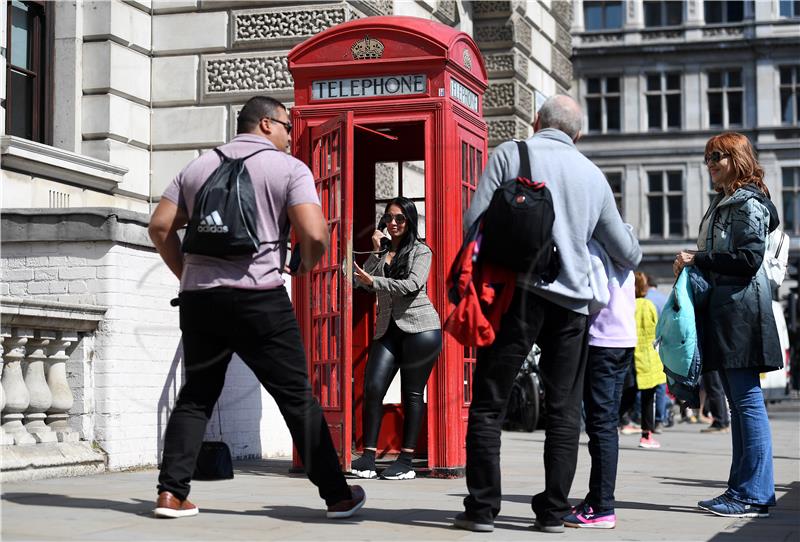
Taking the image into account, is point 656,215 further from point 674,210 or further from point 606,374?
point 606,374

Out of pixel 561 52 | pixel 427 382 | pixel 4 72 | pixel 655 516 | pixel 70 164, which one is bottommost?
pixel 655 516

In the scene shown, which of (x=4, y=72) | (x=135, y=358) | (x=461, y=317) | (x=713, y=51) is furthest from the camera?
(x=713, y=51)

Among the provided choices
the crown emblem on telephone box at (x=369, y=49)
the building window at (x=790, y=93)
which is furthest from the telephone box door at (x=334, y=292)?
the building window at (x=790, y=93)

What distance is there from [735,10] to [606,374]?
4563 centimetres

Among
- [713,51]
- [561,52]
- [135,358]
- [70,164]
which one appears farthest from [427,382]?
[713,51]

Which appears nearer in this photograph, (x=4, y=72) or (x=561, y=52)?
(x=4, y=72)

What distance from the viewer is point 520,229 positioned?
570 centimetres

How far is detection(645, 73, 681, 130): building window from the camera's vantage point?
49.7m

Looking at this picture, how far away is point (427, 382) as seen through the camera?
349 inches

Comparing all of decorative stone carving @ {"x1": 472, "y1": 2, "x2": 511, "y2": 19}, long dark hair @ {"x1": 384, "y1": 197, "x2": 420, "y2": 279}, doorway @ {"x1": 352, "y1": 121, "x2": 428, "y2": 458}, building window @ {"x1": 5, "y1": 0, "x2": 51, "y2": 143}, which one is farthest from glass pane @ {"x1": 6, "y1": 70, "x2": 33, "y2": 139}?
decorative stone carving @ {"x1": 472, "y1": 2, "x2": 511, "y2": 19}

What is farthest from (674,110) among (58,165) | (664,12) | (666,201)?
(58,165)

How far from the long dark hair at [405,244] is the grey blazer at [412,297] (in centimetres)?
5

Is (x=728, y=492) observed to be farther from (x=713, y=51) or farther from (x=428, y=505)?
(x=713, y=51)

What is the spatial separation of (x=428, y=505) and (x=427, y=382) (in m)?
2.05
